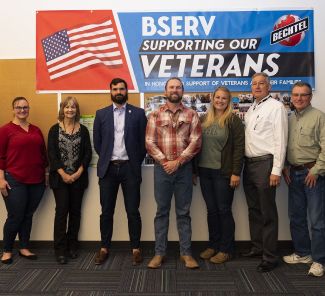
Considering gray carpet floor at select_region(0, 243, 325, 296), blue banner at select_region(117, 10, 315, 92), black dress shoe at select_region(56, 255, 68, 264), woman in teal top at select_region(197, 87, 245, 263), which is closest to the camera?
gray carpet floor at select_region(0, 243, 325, 296)

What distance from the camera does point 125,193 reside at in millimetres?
3119

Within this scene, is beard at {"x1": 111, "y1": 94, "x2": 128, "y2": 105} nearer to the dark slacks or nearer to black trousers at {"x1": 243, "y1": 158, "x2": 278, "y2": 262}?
the dark slacks

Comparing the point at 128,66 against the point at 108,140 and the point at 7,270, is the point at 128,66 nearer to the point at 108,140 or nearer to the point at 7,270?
the point at 108,140

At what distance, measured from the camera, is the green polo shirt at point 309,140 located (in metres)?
2.78

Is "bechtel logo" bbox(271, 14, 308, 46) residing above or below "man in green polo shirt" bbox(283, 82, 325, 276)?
above

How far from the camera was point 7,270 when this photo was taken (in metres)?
2.97

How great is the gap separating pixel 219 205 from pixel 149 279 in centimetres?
92

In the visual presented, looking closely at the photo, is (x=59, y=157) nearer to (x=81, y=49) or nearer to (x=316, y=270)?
(x=81, y=49)

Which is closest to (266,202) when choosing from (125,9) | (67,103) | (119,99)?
(119,99)

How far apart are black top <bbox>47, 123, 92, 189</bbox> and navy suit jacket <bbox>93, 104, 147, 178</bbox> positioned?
0.17 m

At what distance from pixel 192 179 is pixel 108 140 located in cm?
88

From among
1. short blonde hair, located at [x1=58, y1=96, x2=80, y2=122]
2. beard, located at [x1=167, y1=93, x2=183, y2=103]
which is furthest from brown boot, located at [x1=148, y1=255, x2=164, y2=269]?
short blonde hair, located at [x1=58, y1=96, x2=80, y2=122]

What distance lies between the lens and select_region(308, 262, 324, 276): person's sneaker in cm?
280

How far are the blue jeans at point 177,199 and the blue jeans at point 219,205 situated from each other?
20 centimetres
